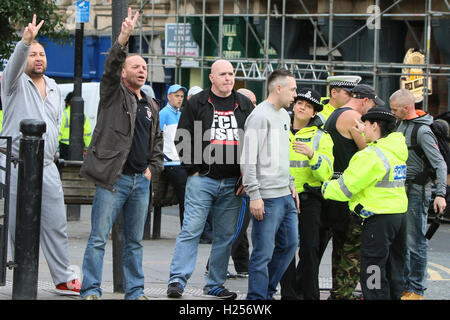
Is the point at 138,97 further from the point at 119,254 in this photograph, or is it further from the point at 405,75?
the point at 405,75

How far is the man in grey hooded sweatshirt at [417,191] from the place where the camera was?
27.2ft

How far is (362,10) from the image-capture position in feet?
68.9

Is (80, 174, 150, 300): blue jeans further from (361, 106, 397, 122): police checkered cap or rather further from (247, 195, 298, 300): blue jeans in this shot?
(361, 106, 397, 122): police checkered cap

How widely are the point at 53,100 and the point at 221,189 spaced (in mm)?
1522

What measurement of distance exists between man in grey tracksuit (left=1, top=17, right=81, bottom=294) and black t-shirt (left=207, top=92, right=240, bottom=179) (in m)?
1.25

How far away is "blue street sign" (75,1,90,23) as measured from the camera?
1444cm

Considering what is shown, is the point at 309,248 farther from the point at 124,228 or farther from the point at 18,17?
the point at 18,17

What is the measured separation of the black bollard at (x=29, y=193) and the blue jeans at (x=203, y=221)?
140 centimetres

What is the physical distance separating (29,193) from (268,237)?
6.13ft

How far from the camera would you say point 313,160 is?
296 inches

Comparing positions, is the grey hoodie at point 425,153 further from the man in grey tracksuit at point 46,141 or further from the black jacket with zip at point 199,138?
the man in grey tracksuit at point 46,141

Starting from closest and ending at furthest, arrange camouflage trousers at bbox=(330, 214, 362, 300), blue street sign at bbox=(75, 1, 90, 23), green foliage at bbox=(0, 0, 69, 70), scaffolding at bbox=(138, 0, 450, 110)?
camouflage trousers at bbox=(330, 214, 362, 300)
blue street sign at bbox=(75, 1, 90, 23)
green foliage at bbox=(0, 0, 69, 70)
scaffolding at bbox=(138, 0, 450, 110)

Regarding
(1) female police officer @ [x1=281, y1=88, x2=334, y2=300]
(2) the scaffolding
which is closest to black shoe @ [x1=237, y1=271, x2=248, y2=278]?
(1) female police officer @ [x1=281, y1=88, x2=334, y2=300]
